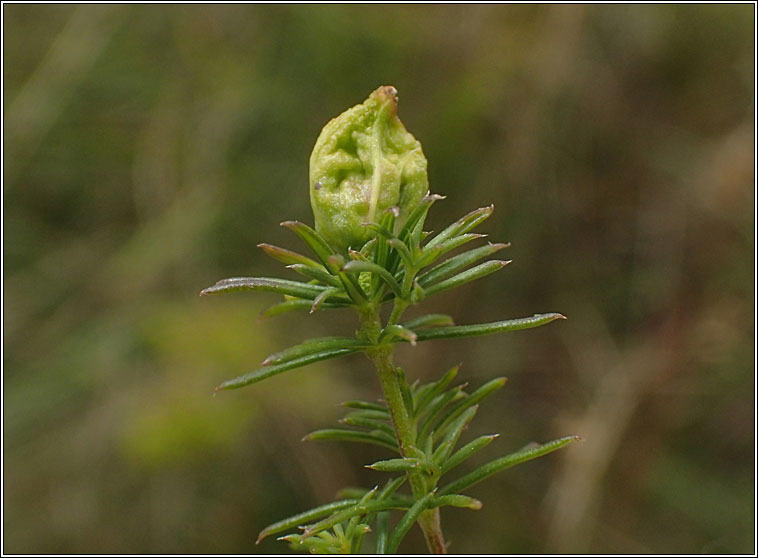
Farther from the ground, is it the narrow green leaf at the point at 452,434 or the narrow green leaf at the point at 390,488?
the narrow green leaf at the point at 452,434

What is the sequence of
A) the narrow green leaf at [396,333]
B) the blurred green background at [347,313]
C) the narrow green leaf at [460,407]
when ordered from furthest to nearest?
the blurred green background at [347,313], the narrow green leaf at [460,407], the narrow green leaf at [396,333]

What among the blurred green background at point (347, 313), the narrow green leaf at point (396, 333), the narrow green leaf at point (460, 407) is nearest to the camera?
the narrow green leaf at point (396, 333)

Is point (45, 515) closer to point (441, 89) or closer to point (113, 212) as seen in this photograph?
point (113, 212)

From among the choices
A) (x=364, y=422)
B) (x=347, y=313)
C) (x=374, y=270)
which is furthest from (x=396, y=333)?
(x=347, y=313)

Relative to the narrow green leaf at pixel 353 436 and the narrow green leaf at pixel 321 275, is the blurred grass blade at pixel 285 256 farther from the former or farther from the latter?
the narrow green leaf at pixel 353 436

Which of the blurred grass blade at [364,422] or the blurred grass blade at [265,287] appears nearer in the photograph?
the blurred grass blade at [265,287]

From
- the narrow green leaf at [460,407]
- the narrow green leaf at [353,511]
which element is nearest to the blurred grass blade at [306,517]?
the narrow green leaf at [353,511]

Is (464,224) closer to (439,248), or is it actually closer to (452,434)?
(439,248)
